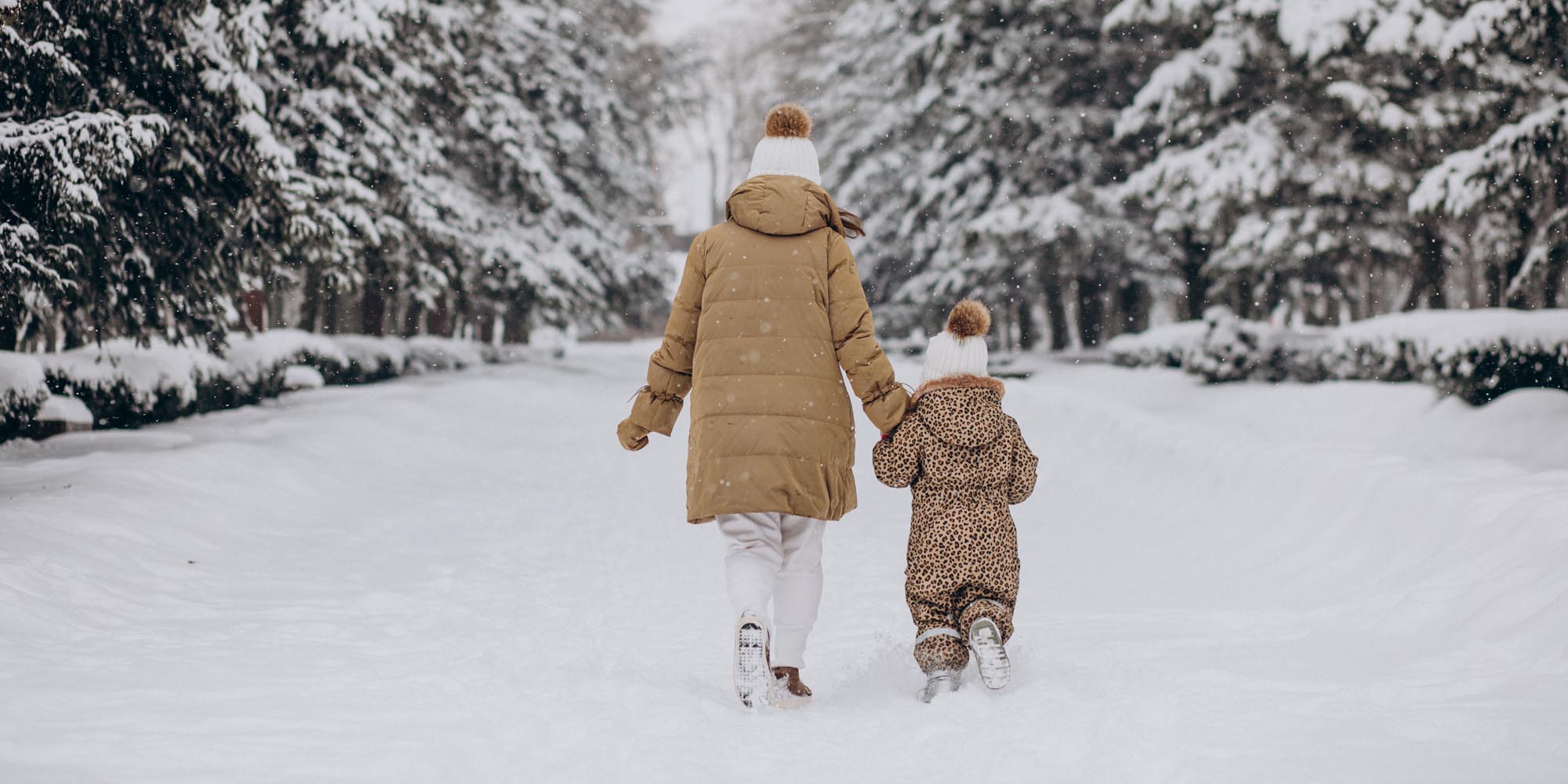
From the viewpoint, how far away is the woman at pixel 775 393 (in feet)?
13.5

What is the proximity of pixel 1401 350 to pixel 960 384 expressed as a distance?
9.22 m

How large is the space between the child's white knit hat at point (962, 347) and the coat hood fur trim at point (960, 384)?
0.6 inches

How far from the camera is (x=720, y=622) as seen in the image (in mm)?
5918

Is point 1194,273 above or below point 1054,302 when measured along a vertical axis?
above

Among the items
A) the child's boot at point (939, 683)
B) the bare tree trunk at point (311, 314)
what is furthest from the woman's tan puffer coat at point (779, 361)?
the bare tree trunk at point (311, 314)

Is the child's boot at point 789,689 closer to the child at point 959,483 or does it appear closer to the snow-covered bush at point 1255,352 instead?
the child at point 959,483

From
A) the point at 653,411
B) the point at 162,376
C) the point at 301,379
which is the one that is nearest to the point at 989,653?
the point at 653,411

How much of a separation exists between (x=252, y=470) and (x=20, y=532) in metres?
2.79

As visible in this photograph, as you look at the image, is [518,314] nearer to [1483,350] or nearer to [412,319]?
[412,319]

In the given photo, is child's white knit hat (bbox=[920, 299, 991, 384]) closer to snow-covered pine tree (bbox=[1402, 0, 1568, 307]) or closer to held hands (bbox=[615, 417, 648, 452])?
held hands (bbox=[615, 417, 648, 452])

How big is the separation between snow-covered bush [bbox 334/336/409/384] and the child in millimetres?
14245

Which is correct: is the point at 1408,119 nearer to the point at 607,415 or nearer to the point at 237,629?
the point at 607,415

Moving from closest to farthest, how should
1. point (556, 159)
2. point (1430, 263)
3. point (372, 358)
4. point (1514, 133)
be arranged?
point (1514, 133)
point (1430, 263)
point (372, 358)
point (556, 159)

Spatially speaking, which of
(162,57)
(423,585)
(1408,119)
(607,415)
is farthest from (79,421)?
(1408,119)
